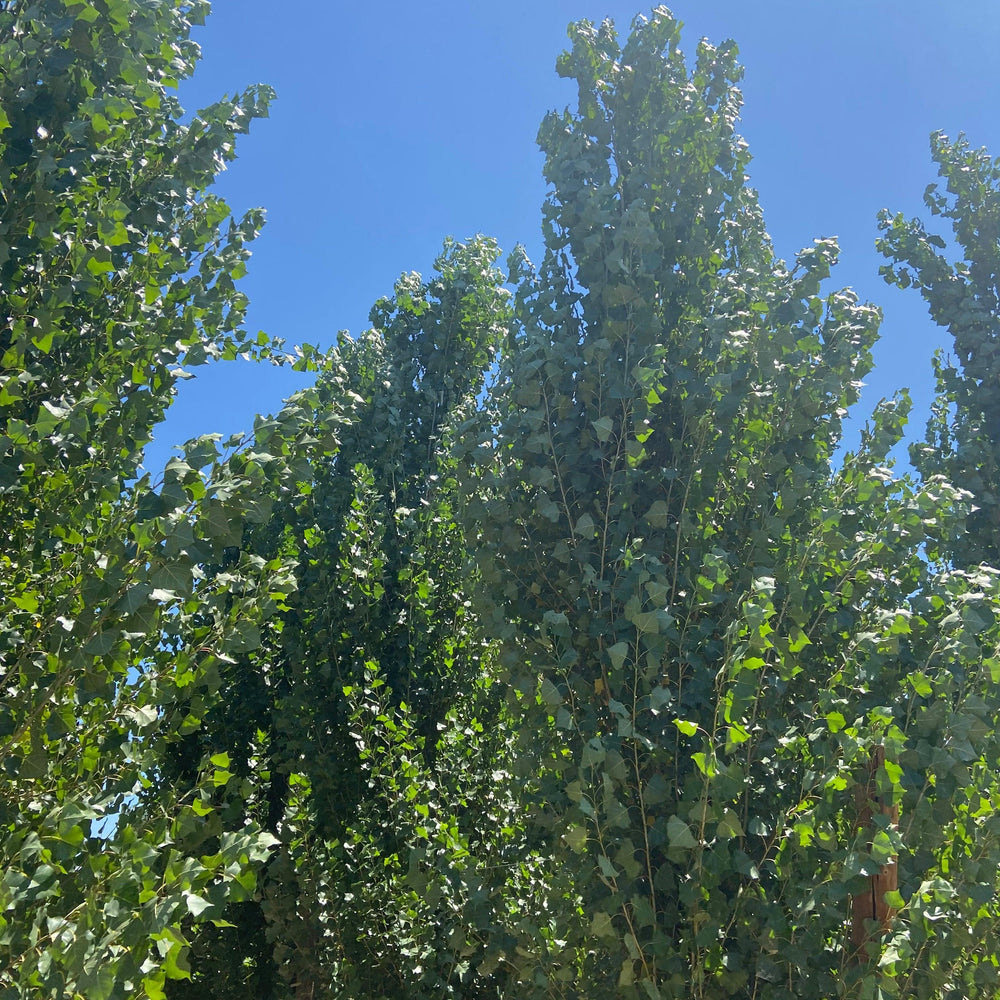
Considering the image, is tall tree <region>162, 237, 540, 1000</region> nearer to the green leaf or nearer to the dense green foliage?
the dense green foliage

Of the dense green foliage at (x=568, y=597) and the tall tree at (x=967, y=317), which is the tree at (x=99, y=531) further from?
the tall tree at (x=967, y=317)

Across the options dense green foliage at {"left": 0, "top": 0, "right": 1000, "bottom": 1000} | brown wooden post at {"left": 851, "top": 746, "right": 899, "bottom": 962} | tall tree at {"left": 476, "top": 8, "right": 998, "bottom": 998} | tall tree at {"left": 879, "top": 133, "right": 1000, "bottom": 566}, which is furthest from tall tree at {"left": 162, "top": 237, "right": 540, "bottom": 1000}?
tall tree at {"left": 879, "top": 133, "right": 1000, "bottom": 566}

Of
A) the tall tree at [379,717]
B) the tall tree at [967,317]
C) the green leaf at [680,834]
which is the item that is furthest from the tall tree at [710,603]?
the tall tree at [967,317]

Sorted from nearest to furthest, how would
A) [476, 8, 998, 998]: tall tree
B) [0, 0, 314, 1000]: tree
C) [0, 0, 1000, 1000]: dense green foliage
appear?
[0, 0, 314, 1000]: tree < [0, 0, 1000, 1000]: dense green foliage < [476, 8, 998, 998]: tall tree

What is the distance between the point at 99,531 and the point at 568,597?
208cm

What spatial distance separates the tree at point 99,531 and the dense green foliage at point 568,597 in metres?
0.02

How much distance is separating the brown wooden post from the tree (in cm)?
232

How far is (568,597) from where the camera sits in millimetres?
4137

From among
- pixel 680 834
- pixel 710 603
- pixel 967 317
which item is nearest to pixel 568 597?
→ pixel 710 603

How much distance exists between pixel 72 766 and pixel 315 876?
3.11m

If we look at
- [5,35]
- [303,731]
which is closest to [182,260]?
[5,35]

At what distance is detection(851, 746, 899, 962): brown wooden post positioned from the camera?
131 inches

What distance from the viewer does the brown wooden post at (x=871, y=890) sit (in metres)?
3.32

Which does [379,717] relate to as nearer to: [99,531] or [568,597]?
[568,597]
